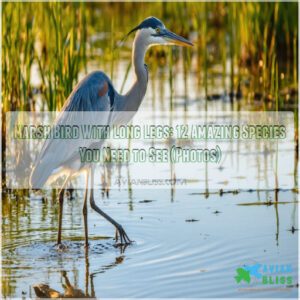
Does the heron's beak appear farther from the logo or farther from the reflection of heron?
the logo

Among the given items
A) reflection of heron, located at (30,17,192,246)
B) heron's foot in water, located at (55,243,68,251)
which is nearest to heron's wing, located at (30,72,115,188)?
reflection of heron, located at (30,17,192,246)

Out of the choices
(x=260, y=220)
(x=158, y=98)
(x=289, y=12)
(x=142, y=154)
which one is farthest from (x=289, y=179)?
(x=289, y=12)

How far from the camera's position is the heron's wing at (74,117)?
6.02m

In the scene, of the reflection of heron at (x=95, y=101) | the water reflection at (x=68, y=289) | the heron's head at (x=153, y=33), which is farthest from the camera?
the heron's head at (x=153, y=33)

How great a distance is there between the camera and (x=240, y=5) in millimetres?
10562

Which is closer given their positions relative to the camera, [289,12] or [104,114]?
[104,114]

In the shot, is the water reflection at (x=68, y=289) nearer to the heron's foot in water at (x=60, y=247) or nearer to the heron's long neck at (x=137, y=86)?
the heron's foot in water at (x=60, y=247)

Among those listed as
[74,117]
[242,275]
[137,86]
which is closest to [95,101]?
[74,117]

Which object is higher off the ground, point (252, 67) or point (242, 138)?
point (252, 67)

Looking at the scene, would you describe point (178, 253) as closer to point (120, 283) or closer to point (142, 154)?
point (120, 283)

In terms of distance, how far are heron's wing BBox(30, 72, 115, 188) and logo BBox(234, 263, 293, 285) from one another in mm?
1630

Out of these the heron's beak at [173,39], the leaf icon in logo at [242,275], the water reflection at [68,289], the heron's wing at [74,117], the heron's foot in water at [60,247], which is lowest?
the water reflection at [68,289]

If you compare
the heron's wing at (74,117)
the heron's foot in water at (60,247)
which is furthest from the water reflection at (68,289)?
the heron's wing at (74,117)

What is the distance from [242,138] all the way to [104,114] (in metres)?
A: 2.58
